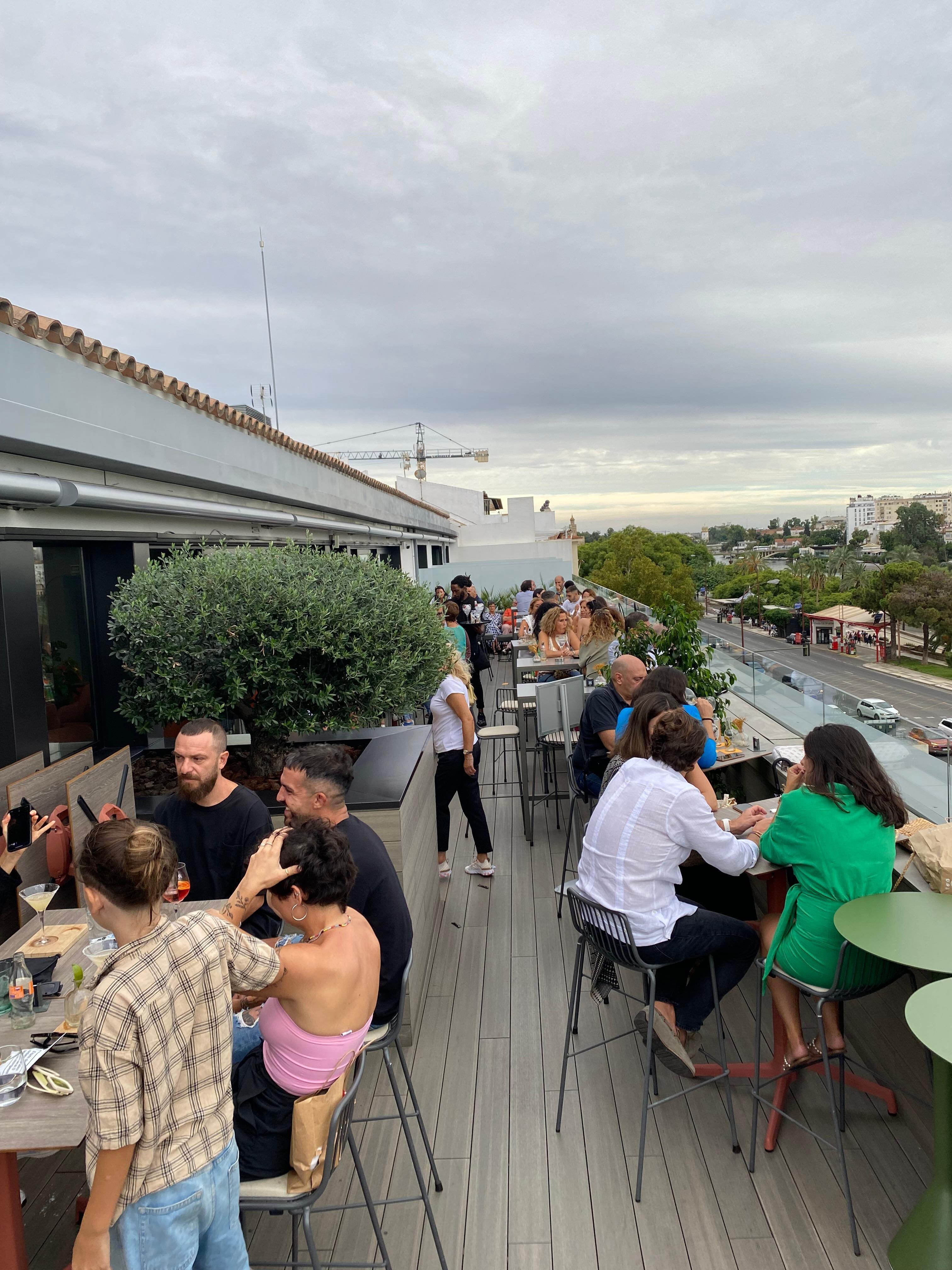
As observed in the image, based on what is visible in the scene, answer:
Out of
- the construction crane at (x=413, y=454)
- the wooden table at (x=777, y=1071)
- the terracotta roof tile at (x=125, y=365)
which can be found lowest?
the wooden table at (x=777, y=1071)

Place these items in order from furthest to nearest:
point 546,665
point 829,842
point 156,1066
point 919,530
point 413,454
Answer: point 919,530 → point 413,454 → point 546,665 → point 829,842 → point 156,1066

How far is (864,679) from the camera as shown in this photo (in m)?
65.0

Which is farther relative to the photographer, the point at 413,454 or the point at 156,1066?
the point at 413,454

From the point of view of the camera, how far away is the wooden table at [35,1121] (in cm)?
170

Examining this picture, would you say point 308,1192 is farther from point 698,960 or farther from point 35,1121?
point 698,960

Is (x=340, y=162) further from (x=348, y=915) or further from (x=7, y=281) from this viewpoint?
(x=348, y=915)

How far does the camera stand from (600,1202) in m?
2.56

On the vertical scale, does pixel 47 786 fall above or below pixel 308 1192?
above

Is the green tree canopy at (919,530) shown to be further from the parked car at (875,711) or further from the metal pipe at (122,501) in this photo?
the parked car at (875,711)

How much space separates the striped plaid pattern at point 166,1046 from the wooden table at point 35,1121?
13 cm

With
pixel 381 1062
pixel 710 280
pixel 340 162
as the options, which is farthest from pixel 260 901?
pixel 710 280

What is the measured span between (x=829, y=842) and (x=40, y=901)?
8.83 ft

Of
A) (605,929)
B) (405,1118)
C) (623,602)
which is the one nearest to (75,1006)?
(405,1118)

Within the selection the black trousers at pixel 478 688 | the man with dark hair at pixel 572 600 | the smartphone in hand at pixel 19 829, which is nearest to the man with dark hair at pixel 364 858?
the smartphone in hand at pixel 19 829
